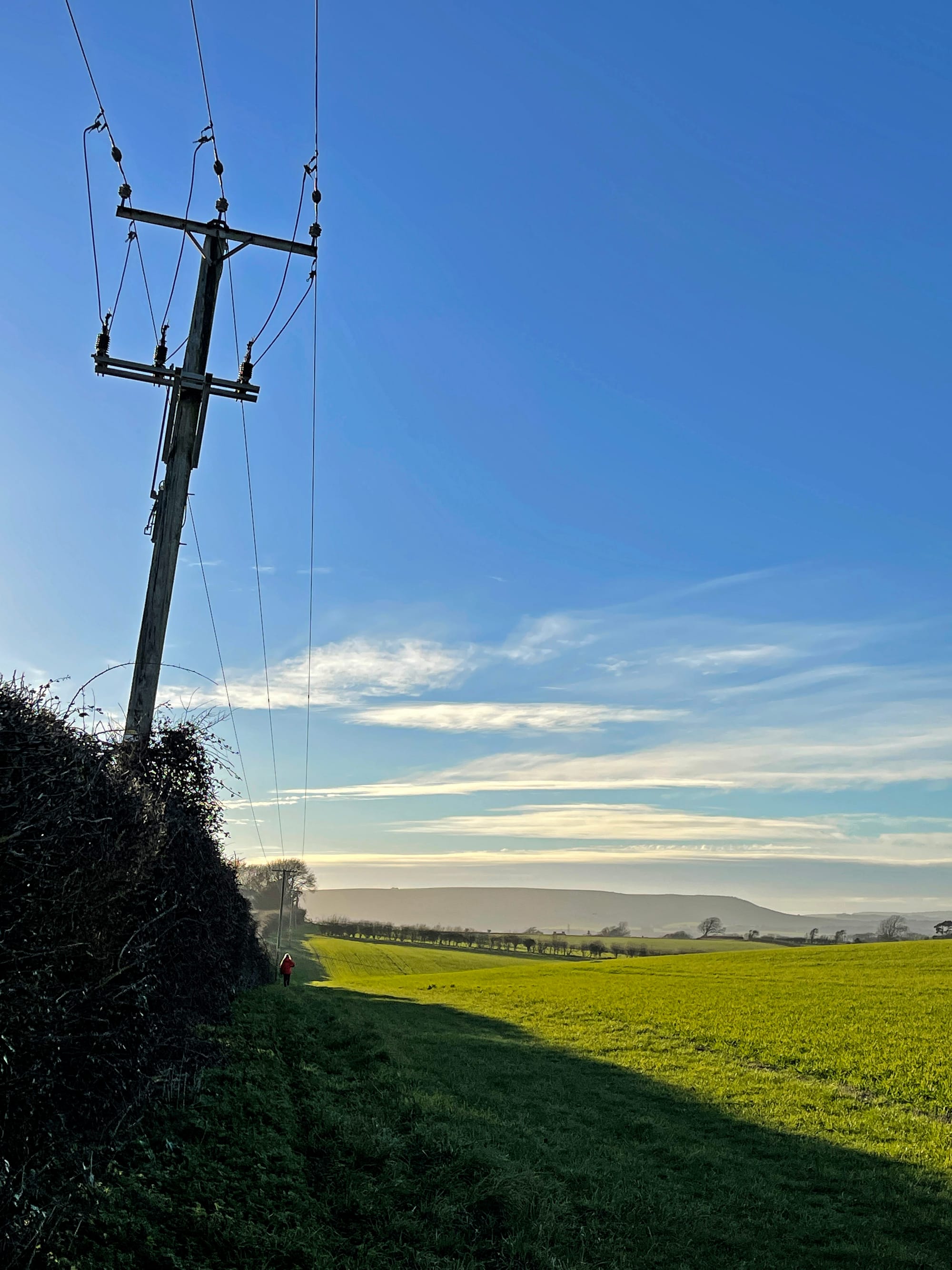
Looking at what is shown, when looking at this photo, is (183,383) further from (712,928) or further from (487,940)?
(712,928)

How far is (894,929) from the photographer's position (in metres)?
137

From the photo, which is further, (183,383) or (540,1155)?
(183,383)


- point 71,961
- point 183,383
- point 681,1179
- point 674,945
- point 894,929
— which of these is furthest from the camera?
point 894,929

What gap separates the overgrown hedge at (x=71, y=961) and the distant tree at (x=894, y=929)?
5711 inches

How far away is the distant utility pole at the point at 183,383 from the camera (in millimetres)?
13961

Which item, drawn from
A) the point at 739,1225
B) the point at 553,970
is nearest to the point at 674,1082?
the point at 739,1225

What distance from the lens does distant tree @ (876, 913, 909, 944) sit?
436ft

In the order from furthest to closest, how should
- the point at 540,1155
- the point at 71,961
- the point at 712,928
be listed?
the point at 712,928 → the point at 540,1155 → the point at 71,961

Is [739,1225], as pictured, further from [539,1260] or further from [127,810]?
[127,810]

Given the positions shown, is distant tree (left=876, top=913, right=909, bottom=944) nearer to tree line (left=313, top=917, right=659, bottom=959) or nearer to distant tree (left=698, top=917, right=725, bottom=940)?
distant tree (left=698, top=917, right=725, bottom=940)

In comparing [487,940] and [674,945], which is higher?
[674,945]

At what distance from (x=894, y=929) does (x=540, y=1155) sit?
150556 millimetres

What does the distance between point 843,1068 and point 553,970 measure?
45.4 meters

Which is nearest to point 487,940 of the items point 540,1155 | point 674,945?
point 674,945
